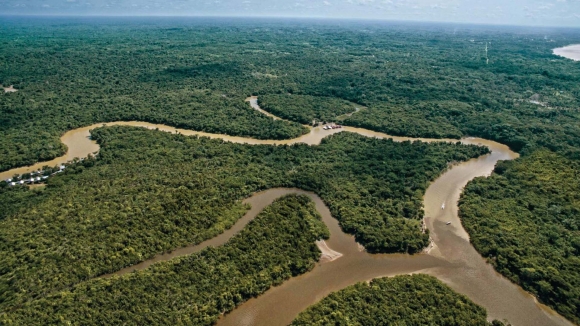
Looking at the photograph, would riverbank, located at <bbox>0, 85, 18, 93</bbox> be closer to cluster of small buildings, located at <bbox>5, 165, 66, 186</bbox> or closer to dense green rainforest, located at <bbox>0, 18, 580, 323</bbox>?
dense green rainforest, located at <bbox>0, 18, 580, 323</bbox>

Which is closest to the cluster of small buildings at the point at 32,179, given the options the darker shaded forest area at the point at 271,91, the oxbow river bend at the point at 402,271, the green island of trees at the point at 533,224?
the oxbow river bend at the point at 402,271

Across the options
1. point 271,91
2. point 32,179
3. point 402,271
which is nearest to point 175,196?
point 32,179

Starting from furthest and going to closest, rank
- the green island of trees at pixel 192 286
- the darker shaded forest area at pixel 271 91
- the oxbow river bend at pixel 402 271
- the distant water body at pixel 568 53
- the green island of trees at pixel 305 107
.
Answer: the distant water body at pixel 568 53
the green island of trees at pixel 305 107
the darker shaded forest area at pixel 271 91
the oxbow river bend at pixel 402 271
the green island of trees at pixel 192 286

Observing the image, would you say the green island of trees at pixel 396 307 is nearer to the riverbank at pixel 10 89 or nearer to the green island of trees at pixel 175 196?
the green island of trees at pixel 175 196

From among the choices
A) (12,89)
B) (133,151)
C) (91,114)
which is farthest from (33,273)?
(12,89)

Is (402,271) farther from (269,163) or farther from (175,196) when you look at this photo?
(175,196)

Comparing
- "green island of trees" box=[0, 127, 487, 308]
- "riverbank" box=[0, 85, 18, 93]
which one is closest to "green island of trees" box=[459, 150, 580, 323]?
"green island of trees" box=[0, 127, 487, 308]
